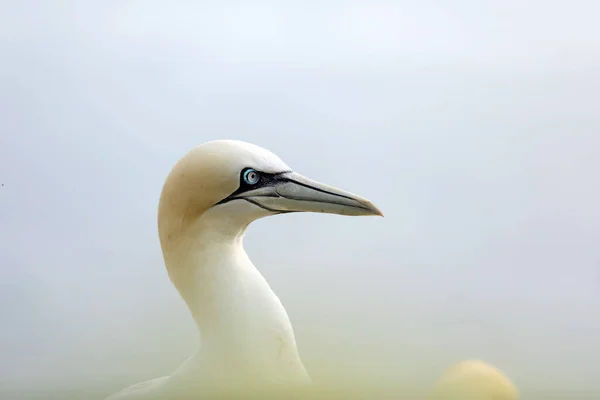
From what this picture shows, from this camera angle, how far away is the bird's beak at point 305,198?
2408 mm

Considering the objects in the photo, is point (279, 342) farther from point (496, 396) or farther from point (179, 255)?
point (496, 396)

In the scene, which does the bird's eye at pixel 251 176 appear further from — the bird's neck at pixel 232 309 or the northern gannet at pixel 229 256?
the bird's neck at pixel 232 309

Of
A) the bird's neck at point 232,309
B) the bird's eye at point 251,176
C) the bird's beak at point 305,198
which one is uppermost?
the bird's eye at point 251,176

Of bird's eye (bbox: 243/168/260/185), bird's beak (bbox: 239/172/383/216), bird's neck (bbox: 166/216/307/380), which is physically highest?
bird's eye (bbox: 243/168/260/185)

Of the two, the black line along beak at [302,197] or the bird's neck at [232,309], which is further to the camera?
the black line along beak at [302,197]

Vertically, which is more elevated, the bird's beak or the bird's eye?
the bird's eye

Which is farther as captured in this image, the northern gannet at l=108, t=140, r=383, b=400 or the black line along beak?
the black line along beak

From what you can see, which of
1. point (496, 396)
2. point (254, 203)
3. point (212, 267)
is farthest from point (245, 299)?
point (496, 396)

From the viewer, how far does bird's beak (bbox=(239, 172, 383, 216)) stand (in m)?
2.41

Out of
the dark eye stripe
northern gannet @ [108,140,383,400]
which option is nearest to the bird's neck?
northern gannet @ [108,140,383,400]

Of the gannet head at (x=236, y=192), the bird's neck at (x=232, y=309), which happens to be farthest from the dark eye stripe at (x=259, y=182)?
the bird's neck at (x=232, y=309)

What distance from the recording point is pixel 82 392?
239 cm

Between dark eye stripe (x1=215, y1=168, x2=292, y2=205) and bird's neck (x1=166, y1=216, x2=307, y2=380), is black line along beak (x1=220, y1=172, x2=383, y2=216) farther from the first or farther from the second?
bird's neck (x1=166, y1=216, x2=307, y2=380)

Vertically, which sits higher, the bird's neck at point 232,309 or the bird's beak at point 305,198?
the bird's beak at point 305,198
